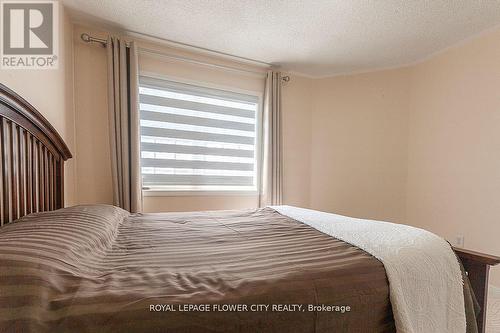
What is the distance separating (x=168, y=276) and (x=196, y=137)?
6.95ft

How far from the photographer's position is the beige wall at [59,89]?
1.48 m

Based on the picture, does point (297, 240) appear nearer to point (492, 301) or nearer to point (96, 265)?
point (96, 265)

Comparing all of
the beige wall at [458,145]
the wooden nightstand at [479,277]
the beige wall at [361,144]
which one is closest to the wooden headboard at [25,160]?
the wooden nightstand at [479,277]

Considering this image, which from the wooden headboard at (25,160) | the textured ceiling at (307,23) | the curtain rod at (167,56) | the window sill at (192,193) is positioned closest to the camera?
the wooden headboard at (25,160)

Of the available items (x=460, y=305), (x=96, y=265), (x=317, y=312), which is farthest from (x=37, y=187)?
(x=460, y=305)

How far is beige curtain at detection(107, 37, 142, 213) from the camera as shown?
87.7 inches

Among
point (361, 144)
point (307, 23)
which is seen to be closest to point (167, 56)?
point (307, 23)

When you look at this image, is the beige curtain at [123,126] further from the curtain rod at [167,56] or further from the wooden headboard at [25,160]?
the wooden headboard at [25,160]

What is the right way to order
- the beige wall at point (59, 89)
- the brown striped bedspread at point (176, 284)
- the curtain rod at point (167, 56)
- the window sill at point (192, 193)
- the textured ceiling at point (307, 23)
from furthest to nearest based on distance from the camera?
the window sill at point (192, 193) < the curtain rod at point (167, 56) < the textured ceiling at point (307, 23) < the beige wall at point (59, 89) < the brown striped bedspread at point (176, 284)

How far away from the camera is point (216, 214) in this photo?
1.81 metres

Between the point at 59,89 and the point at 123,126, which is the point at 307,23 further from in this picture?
the point at 59,89

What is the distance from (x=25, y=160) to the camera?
122cm

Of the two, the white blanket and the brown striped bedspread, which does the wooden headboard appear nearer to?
the brown striped bedspread

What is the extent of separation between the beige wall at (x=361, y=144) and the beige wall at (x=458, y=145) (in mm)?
151
